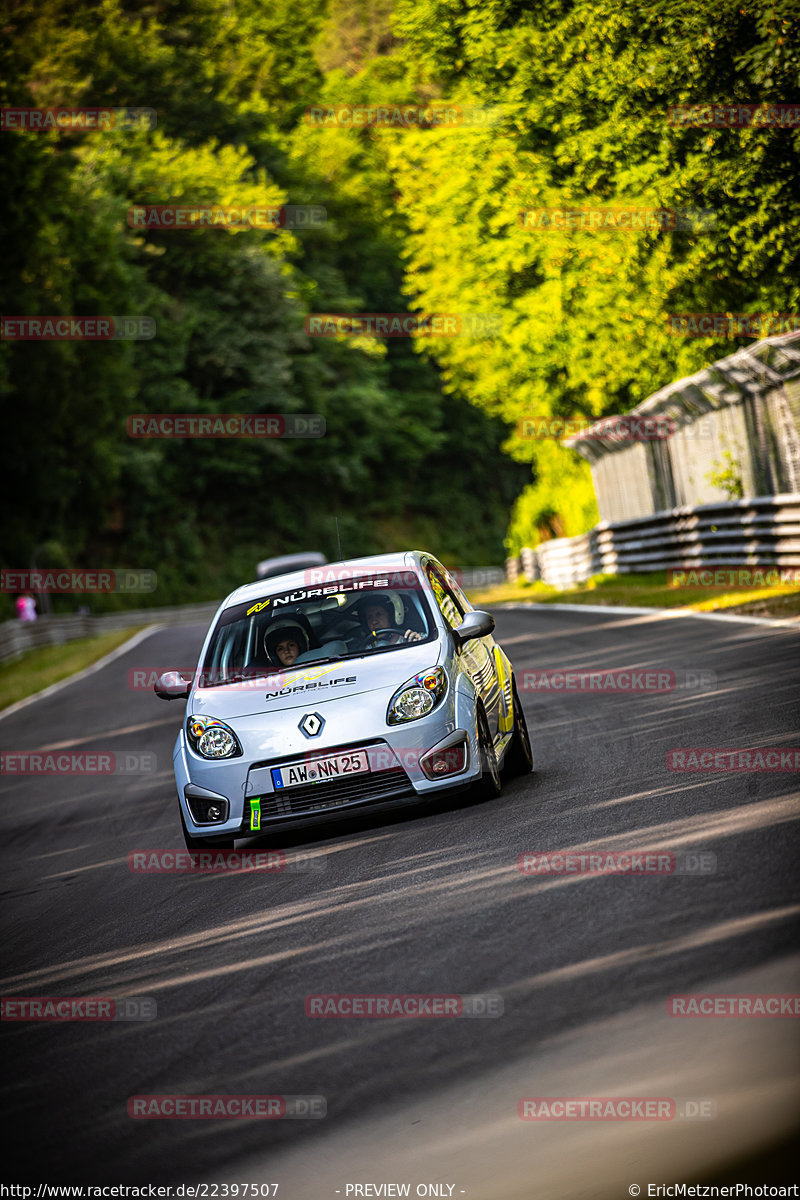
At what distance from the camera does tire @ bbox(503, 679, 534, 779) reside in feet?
29.1

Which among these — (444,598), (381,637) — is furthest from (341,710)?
(444,598)

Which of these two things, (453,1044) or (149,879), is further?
(149,879)

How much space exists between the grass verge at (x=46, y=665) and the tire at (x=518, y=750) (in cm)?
1681

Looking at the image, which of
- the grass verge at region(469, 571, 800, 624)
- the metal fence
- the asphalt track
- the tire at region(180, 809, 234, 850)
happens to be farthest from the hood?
the metal fence

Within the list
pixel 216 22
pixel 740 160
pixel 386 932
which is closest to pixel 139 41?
pixel 216 22

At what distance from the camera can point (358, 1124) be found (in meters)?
3.96

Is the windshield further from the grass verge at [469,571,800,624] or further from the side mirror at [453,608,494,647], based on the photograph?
the grass verge at [469,571,800,624]

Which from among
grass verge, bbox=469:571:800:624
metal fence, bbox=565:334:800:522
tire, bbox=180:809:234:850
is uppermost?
metal fence, bbox=565:334:800:522

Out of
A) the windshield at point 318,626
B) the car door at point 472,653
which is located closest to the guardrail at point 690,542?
the car door at point 472,653

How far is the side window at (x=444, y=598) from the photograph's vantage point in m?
8.81

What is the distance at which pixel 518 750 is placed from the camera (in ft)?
29.2

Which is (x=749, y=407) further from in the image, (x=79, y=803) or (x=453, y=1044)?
(x=453, y=1044)

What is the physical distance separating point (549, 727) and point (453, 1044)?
6704 millimetres

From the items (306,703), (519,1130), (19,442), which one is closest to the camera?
(519,1130)
